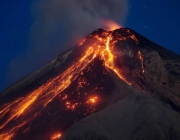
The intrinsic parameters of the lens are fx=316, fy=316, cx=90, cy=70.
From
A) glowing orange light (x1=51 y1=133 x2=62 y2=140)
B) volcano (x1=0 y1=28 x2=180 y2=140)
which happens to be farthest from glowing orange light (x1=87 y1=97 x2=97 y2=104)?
glowing orange light (x1=51 y1=133 x2=62 y2=140)

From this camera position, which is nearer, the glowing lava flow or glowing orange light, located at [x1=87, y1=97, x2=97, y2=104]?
glowing orange light, located at [x1=87, y1=97, x2=97, y2=104]

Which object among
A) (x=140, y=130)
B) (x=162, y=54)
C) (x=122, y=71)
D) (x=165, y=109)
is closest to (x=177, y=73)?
(x=162, y=54)

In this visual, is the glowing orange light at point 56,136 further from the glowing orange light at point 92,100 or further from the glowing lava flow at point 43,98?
the glowing orange light at point 92,100

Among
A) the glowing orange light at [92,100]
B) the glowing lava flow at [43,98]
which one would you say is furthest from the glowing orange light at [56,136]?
the glowing orange light at [92,100]

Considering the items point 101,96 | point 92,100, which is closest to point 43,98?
point 92,100

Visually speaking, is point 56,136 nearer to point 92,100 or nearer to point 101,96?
point 92,100

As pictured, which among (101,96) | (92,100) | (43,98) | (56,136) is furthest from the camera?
(43,98)

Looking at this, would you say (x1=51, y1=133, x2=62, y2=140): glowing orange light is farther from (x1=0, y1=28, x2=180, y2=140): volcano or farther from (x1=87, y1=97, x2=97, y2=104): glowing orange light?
(x1=87, y1=97, x2=97, y2=104): glowing orange light

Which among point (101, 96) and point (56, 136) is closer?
point (56, 136)
